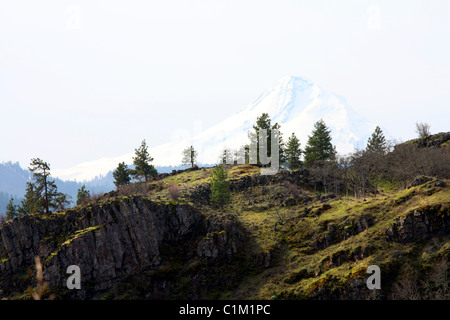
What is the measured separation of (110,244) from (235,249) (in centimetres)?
2079

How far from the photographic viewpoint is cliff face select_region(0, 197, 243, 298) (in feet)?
153

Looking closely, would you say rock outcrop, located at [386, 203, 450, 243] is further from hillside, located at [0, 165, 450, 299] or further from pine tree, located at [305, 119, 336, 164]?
pine tree, located at [305, 119, 336, 164]

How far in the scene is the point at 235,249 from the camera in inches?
2062

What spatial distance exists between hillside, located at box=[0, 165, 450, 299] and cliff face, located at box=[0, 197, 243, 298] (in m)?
0.16

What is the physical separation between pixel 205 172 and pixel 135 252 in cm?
4737

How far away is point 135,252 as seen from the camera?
5072cm

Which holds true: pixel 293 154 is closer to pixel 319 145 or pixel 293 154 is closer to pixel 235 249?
pixel 319 145

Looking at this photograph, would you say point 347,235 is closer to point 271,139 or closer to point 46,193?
point 271,139

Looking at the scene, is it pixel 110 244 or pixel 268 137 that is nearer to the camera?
pixel 110 244

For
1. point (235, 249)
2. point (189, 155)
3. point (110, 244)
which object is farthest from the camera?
point (189, 155)

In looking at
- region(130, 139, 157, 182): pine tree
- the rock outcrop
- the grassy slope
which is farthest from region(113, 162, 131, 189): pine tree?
the rock outcrop

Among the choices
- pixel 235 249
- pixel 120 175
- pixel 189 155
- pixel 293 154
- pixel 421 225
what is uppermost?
pixel 189 155

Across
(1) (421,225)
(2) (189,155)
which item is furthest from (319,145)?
(1) (421,225)

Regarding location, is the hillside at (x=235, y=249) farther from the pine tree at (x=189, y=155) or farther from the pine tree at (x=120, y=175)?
the pine tree at (x=189, y=155)
